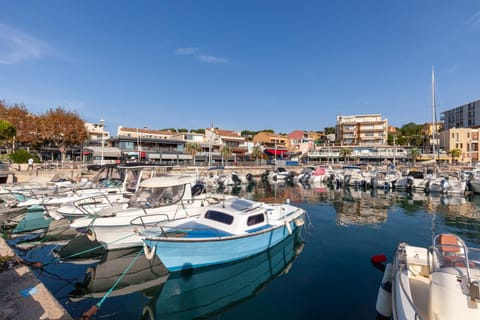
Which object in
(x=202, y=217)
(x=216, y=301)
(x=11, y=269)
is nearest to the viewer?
(x=11, y=269)

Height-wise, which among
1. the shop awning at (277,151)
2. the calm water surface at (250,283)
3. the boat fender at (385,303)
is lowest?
the calm water surface at (250,283)

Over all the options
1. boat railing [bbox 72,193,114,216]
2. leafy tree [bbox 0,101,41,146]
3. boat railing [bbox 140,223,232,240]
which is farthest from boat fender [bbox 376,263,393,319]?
leafy tree [bbox 0,101,41,146]

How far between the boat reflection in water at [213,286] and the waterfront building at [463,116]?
355 feet

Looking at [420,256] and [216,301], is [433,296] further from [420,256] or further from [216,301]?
[216,301]

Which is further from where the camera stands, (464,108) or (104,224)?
(464,108)

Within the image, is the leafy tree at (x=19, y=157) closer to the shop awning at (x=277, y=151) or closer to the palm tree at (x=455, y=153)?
the shop awning at (x=277, y=151)

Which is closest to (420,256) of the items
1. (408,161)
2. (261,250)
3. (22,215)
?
(261,250)

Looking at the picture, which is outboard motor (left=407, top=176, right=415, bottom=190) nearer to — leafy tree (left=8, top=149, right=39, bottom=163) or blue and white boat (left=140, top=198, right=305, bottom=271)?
blue and white boat (left=140, top=198, right=305, bottom=271)

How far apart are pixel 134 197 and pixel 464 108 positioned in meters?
117

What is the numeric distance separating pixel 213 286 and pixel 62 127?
43157mm

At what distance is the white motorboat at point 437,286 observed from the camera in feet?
15.8

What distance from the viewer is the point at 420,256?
26.3 feet

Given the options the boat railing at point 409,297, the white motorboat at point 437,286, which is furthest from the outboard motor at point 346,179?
the boat railing at point 409,297

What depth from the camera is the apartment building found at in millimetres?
90000
